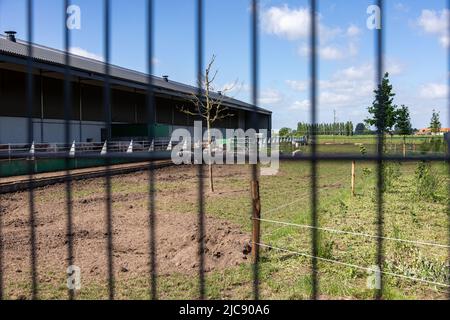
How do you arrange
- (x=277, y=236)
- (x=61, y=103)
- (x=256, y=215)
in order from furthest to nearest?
(x=61, y=103)
(x=277, y=236)
(x=256, y=215)

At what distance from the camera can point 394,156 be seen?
1.47m

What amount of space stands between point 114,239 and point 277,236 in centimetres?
209

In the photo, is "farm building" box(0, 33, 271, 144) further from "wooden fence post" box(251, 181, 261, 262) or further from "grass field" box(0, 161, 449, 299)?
"wooden fence post" box(251, 181, 261, 262)

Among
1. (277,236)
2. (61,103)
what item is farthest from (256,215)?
(61,103)

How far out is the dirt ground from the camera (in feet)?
15.0

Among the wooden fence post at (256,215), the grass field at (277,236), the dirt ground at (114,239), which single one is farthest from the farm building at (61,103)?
the wooden fence post at (256,215)

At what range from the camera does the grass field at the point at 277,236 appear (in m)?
3.86

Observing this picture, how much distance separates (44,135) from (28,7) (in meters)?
14.8

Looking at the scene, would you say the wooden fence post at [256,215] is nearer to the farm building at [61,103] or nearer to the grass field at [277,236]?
the grass field at [277,236]

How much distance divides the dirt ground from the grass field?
31 millimetres

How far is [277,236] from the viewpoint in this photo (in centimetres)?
573

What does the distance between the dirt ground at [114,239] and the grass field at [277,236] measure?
0.03m

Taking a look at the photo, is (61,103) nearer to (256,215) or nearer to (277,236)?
(277,236)
